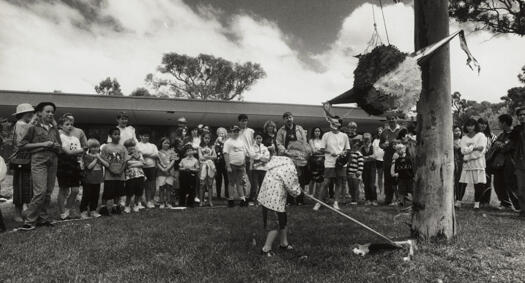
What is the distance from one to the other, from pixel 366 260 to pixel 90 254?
3.27 m

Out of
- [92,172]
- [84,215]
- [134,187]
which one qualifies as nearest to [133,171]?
[134,187]

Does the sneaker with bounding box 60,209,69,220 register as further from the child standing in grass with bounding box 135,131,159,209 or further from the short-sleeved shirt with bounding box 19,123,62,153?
the child standing in grass with bounding box 135,131,159,209

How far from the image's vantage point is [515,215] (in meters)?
6.96

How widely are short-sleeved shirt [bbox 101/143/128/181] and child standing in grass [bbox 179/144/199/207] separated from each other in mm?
1353

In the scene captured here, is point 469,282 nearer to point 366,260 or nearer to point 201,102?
point 366,260

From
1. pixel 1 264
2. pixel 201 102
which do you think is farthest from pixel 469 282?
pixel 201 102

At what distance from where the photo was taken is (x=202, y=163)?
29.1 feet

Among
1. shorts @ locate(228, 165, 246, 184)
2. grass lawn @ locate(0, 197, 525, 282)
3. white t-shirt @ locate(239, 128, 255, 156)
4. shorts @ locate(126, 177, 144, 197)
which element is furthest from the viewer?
white t-shirt @ locate(239, 128, 255, 156)

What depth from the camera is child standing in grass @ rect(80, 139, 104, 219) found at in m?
7.00

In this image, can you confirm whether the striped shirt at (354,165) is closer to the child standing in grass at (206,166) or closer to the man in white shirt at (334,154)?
the man in white shirt at (334,154)

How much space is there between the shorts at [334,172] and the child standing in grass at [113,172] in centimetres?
422

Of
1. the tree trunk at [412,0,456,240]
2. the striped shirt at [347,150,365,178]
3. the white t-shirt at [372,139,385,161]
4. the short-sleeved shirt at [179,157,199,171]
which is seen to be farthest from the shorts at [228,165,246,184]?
the tree trunk at [412,0,456,240]

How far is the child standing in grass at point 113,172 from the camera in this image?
7.19 meters

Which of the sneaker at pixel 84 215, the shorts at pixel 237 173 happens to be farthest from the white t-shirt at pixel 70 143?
the shorts at pixel 237 173
